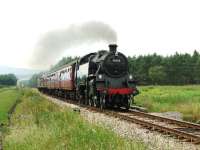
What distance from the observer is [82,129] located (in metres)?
12.6

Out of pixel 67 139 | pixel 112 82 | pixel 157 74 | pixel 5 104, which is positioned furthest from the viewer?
pixel 157 74

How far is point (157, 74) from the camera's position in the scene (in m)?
121

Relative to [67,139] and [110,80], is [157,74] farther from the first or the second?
[67,139]

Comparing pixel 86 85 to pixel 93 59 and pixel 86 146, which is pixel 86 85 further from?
pixel 86 146

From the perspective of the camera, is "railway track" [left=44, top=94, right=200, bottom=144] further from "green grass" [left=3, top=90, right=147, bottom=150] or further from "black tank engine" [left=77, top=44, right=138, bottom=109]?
"black tank engine" [left=77, top=44, right=138, bottom=109]

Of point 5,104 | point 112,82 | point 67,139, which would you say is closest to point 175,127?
point 67,139

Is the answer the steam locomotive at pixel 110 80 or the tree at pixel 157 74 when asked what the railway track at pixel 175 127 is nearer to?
the steam locomotive at pixel 110 80

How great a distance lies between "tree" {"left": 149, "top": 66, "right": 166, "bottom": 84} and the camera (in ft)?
398

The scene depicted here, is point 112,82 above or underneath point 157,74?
underneath

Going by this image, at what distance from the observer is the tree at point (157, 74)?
121m

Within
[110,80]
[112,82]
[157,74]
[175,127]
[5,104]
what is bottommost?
[175,127]

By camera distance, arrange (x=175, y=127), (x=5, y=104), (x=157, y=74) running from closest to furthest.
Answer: (x=175, y=127) → (x=5, y=104) → (x=157, y=74)

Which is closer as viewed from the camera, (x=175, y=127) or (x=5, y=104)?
(x=175, y=127)

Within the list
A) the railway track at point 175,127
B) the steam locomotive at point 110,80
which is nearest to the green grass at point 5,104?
the steam locomotive at point 110,80
